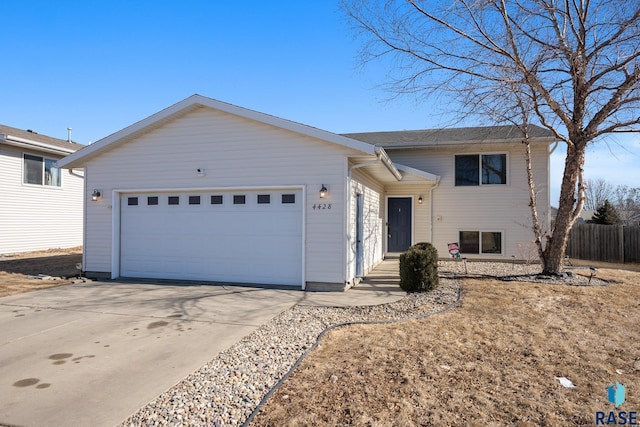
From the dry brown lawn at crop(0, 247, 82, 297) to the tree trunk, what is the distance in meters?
11.4

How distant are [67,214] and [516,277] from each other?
1740 centimetres

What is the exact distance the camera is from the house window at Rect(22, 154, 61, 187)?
45.6 ft

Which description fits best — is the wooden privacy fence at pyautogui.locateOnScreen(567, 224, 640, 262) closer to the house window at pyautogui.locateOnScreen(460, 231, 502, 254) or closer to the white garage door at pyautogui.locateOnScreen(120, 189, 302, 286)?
the house window at pyautogui.locateOnScreen(460, 231, 502, 254)

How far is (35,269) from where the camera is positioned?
10.0 m

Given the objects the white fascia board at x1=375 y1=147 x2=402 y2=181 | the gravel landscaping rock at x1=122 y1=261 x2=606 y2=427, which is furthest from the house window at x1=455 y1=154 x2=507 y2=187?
the gravel landscaping rock at x1=122 y1=261 x2=606 y2=427

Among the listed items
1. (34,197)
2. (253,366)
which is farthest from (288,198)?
(34,197)

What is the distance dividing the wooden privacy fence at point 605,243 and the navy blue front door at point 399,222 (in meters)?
7.06

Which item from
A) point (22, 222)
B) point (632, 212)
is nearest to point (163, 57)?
point (22, 222)

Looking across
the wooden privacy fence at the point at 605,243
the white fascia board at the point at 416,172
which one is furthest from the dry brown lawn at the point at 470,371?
the wooden privacy fence at the point at 605,243

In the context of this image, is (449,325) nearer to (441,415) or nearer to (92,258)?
(441,415)

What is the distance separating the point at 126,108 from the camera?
41.4 ft

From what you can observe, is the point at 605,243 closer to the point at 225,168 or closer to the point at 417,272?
the point at 417,272

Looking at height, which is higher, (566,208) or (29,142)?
(29,142)

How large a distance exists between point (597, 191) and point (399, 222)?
1707 inches
